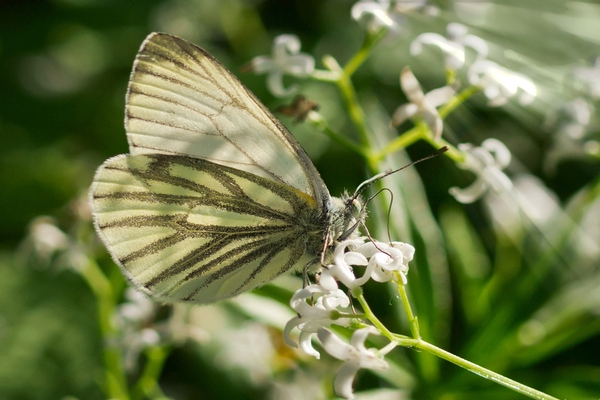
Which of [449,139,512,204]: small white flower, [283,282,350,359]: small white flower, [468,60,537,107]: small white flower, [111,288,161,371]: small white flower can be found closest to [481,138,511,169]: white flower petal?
[449,139,512,204]: small white flower

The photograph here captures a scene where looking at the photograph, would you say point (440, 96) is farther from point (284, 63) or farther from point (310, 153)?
point (310, 153)

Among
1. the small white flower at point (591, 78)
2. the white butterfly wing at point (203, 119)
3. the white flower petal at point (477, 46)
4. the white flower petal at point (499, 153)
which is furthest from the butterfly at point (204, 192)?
the small white flower at point (591, 78)

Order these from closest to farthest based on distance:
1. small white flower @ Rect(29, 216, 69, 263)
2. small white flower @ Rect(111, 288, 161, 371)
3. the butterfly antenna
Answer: the butterfly antenna, small white flower @ Rect(111, 288, 161, 371), small white flower @ Rect(29, 216, 69, 263)

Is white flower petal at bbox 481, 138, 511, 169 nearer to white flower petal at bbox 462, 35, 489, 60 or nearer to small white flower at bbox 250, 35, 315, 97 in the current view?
white flower petal at bbox 462, 35, 489, 60

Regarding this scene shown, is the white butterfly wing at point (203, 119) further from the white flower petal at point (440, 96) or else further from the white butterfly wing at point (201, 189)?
the white flower petal at point (440, 96)

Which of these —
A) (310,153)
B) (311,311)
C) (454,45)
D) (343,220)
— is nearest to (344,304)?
(311,311)

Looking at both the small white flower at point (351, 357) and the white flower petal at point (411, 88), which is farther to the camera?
the white flower petal at point (411, 88)
